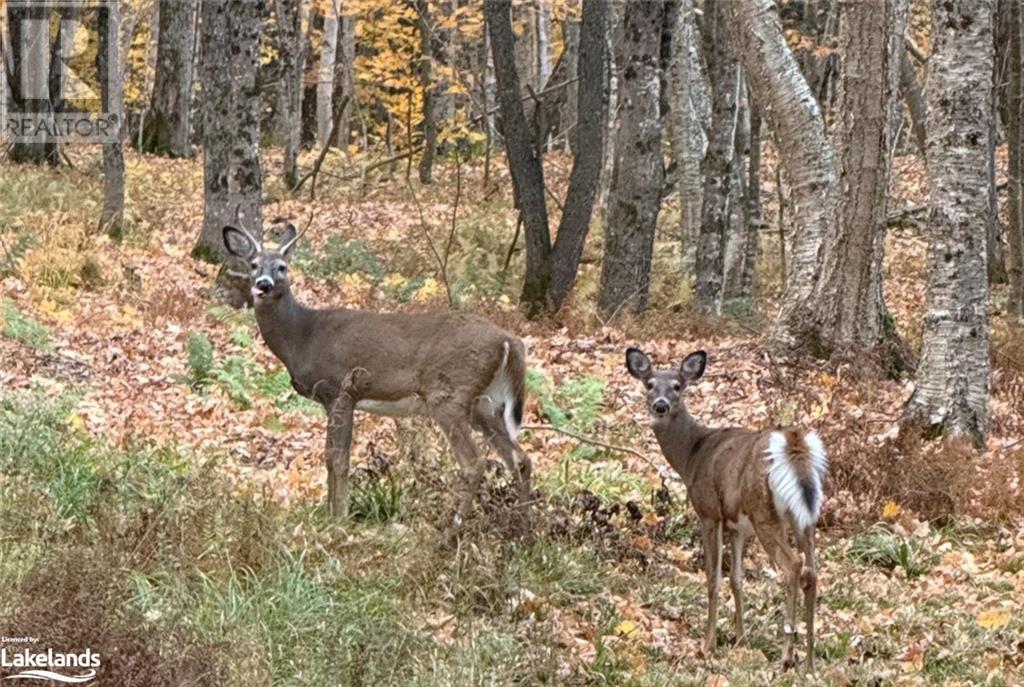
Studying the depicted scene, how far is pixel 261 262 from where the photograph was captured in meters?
9.88

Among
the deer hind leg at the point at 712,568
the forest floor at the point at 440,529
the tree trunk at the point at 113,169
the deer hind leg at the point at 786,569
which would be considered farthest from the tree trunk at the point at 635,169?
the deer hind leg at the point at 786,569

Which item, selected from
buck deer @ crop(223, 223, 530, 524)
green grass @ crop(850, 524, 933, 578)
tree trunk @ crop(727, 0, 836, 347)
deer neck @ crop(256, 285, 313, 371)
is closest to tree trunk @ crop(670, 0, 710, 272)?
tree trunk @ crop(727, 0, 836, 347)

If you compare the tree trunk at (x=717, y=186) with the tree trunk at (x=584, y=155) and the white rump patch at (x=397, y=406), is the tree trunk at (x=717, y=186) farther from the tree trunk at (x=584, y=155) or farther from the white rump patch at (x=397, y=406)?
the white rump patch at (x=397, y=406)

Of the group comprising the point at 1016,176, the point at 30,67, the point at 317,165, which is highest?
the point at 30,67

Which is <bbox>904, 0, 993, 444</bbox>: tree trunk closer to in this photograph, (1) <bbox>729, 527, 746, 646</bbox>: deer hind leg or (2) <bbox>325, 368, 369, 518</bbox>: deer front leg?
(1) <bbox>729, 527, 746, 646</bbox>: deer hind leg

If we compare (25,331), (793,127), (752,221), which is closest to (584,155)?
(793,127)

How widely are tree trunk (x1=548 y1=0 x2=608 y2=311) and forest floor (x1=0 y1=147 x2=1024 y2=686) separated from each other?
164cm

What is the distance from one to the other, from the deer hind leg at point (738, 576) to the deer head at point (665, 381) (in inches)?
41.9

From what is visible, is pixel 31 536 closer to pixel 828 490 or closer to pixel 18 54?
pixel 828 490

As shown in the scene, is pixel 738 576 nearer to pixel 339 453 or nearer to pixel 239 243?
pixel 339 453

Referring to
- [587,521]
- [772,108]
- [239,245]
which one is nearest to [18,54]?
[772,108]

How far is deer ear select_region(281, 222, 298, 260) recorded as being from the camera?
32.5 feet

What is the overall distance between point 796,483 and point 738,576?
35.1 inches

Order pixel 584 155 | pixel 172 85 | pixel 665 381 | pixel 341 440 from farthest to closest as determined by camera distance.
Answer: pixel 172 85 → pixel 584 155 → pixel 341 440 → pixel 665 381
